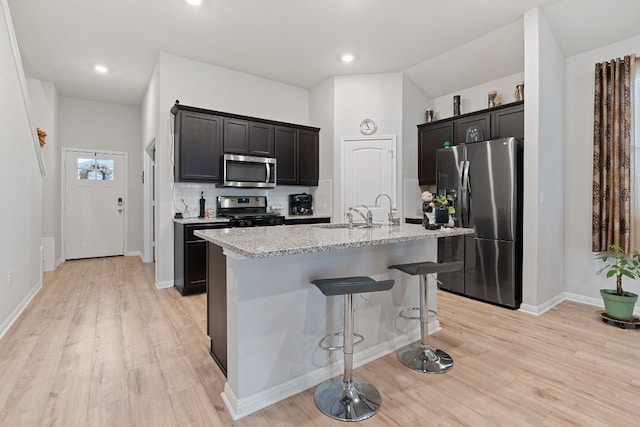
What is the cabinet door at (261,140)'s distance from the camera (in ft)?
14.5

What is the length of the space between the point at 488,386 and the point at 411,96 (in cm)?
396

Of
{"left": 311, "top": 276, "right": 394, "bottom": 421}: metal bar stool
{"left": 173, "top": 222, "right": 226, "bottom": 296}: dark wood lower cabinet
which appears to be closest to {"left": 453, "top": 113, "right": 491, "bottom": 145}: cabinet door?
{"left": 311, "top": 276, "right": 394, "bottom": 421}: metal bar stool

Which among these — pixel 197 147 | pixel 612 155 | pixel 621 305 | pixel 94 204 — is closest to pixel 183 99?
pixel 197 147

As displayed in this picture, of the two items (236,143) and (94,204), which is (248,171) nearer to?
(236,143)

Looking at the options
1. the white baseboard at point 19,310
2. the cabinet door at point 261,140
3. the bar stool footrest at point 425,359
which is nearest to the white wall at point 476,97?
the cabinet door at point 261,140

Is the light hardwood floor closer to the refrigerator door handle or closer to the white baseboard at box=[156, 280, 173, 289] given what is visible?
the white baseboard at box=[156, 280, 173, 289]

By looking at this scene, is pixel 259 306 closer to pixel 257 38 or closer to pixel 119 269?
pixel 257 38

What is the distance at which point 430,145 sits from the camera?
15.1 feet

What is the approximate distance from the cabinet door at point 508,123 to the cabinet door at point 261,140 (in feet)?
9.62

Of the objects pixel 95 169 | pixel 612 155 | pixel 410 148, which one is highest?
pixel 410 148

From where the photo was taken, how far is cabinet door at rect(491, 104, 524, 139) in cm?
360

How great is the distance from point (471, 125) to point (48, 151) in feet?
20.7

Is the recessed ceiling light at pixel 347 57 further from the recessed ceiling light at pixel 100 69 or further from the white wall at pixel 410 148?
the recessed ceiling light at pixel 100 69

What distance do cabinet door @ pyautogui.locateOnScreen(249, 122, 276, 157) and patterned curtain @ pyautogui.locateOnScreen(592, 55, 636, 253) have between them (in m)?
3.86
